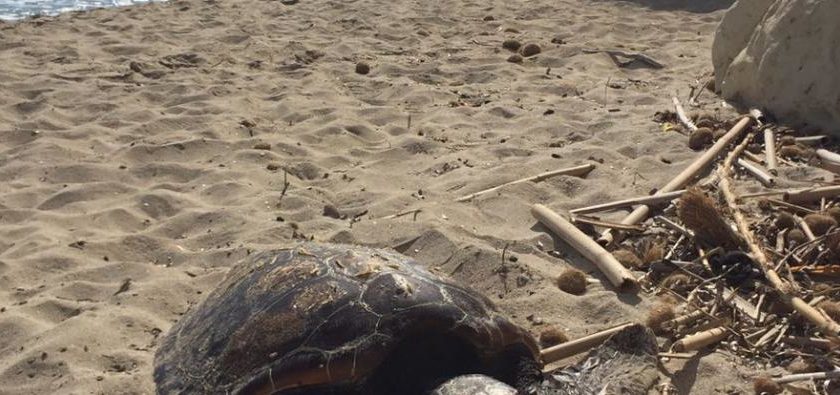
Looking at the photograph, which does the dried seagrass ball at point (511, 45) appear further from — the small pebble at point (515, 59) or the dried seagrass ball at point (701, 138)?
the dried seagrass ball at point (701, 138)

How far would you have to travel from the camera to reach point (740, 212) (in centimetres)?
420

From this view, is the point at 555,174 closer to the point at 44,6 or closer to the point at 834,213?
the point at 834,213

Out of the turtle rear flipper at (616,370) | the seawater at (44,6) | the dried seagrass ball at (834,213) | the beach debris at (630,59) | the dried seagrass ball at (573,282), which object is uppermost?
the dried seagrass ball at (834,213)

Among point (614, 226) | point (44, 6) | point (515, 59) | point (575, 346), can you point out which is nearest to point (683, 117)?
point (614, 226)

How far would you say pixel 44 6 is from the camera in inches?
453

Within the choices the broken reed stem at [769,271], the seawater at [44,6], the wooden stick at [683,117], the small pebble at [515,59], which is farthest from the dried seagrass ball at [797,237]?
the seawater at [44,6]

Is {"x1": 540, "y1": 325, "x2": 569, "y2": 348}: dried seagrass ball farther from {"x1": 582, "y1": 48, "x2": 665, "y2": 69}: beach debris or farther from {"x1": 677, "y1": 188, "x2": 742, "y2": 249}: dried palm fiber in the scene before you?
{"x1": 582, "y1": 48, "x2": 665, "y2": 69}: beach debris

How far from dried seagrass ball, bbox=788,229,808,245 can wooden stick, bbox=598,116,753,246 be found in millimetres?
679

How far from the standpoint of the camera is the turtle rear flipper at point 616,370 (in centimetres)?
302

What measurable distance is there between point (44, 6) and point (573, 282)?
9.54m

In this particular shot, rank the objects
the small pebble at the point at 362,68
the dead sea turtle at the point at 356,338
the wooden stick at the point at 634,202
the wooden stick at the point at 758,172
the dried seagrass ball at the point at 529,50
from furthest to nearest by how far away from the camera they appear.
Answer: the dried seagrass ball at the point at 529,50 → the small pebble at the point at 362,68 → the wooden stick at the point at 758,172 → the wooden stick at the point at 634,202 → the dead sea turtle at the point at 356,338

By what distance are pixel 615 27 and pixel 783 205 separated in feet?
16.3

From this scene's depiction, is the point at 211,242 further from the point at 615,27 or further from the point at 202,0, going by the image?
the point at 202,0

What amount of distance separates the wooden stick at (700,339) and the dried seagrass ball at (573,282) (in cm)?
59
